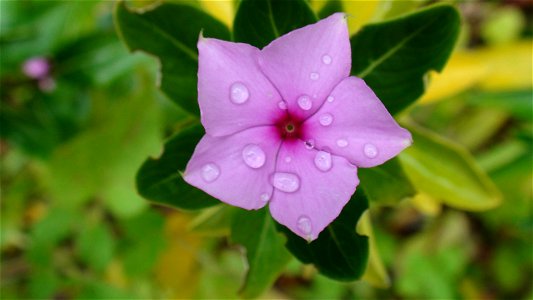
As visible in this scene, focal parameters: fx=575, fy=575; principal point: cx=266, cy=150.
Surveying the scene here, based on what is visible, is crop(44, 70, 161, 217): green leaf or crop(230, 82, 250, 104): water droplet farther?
crop(44, 70, 161, 217): green leaf

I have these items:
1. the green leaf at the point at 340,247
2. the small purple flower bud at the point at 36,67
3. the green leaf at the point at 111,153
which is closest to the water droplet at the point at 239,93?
the green leaf at the point at 340,247

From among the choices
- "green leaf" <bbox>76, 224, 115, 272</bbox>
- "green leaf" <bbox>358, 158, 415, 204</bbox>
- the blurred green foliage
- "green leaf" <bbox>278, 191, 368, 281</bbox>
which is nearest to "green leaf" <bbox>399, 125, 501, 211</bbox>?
the blurred green foliage

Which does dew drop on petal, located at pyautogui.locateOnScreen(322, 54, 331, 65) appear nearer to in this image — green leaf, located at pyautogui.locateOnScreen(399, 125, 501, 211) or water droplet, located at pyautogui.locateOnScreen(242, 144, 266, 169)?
water droplet, located at pyautogui.locateOnScreen(242, 144, 266, 169)

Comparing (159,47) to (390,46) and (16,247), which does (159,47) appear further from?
(16,247)

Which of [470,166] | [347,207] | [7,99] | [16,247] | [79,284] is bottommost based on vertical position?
[16,247]

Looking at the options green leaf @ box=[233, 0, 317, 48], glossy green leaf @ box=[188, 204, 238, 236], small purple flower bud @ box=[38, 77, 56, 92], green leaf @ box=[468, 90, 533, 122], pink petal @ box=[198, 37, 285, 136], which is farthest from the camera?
small purple flower bud @ box=[38, 77, 56, 92]

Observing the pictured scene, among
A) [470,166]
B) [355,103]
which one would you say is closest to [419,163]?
[470,166]

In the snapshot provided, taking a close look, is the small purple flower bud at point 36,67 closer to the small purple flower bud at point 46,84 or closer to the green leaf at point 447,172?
the small purple flower bud at point 46,84
